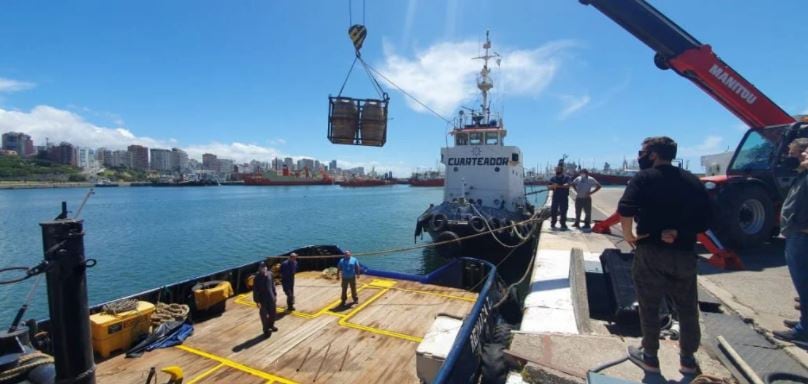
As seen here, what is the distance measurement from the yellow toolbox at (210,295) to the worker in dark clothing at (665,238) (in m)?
6.48

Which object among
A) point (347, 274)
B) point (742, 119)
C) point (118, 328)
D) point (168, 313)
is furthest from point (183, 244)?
point (742, 119)

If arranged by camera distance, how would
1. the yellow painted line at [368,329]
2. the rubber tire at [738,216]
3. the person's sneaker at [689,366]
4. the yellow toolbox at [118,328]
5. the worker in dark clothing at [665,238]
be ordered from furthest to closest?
the rubber tire at [738,216]
the yellow painted line at [368,329]
the yellow toolbox at [118,328]
the person's sneaker at [689,366]
the worker in dark clothing at [665,238]

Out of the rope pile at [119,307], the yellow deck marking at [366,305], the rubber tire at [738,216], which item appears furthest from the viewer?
the rubber tire at [738,216]

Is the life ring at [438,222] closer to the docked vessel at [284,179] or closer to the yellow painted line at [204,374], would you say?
the yellow painted line at [204,374]

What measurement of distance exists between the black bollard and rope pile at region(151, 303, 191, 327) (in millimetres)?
2880

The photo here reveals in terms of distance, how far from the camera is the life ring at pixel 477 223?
444 inches

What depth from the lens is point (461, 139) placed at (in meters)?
15.5

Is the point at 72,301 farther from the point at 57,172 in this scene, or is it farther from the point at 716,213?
the point at 57,172

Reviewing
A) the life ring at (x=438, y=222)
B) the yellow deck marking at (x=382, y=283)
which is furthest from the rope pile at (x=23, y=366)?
the life ring at (x=438, y=222)

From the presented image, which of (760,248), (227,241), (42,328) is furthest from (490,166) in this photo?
(227,241)

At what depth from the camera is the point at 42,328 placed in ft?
16.6

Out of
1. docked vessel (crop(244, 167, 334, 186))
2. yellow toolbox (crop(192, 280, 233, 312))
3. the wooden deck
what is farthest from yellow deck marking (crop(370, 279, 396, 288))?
docked vessel (crop(244, 167, 334, 186))

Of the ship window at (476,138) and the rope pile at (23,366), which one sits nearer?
the rope pile at (23,366)

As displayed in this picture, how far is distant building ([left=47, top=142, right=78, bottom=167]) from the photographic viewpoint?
6299 inches
